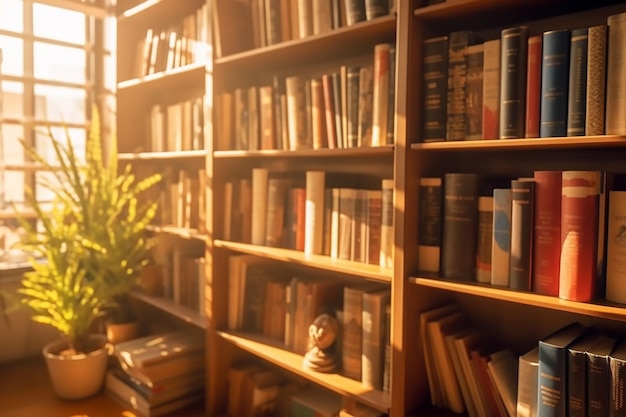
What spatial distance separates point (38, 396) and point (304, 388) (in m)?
1.20

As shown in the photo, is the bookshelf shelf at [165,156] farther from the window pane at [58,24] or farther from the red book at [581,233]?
the red book at [581,233]

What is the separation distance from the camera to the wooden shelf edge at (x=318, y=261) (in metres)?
1.51

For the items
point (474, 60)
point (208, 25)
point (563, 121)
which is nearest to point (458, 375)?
point (563, 121)

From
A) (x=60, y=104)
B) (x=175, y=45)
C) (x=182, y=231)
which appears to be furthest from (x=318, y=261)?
(x=60, y=104)

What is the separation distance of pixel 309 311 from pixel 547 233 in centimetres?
88

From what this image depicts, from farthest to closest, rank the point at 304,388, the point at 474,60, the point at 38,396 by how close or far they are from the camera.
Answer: the point at 38,396 → the point at 304,388 → the point at 474,60

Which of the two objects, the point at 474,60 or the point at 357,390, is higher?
the point at 474,60

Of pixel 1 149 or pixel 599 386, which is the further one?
pixel 1 149

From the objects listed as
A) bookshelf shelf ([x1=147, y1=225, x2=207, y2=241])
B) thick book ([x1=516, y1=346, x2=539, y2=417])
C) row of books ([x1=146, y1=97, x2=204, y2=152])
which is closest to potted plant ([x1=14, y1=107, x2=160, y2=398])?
bookshelf shelf ([x1=147, y1=225, x2=207, y2=241])

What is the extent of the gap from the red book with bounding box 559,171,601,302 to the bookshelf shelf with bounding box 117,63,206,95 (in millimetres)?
1497

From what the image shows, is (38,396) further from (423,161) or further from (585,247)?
(585,247)

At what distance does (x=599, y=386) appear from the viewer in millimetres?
1131

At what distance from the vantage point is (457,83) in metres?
1.38

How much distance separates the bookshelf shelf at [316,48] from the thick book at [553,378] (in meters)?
0.94
